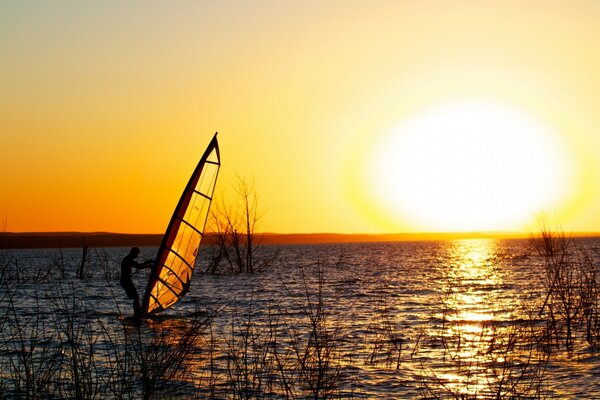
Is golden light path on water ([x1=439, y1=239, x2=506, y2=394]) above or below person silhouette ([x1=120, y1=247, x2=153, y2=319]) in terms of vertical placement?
below

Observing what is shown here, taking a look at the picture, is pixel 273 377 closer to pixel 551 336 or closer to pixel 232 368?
pixel 232 368

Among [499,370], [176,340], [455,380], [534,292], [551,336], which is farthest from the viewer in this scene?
[534,292]

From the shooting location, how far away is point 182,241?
19.3 meters

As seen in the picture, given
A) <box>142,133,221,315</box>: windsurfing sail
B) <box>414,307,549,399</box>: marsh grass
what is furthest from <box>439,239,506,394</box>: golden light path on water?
<box>142,133,221,315</box>: windsurfing sail

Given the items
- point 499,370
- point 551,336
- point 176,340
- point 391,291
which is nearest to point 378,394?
point 499,370

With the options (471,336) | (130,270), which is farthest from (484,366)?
(130,270)

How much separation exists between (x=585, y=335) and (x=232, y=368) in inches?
316

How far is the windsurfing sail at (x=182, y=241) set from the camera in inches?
714

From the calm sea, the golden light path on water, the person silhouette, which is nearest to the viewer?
the calm sea

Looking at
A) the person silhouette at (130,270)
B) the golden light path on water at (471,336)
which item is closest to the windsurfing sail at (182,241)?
the person silhouette at (130,270)

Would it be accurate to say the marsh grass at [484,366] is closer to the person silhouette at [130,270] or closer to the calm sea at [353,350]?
→ the calm sea at [353,350]

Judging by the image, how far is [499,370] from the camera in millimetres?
11773

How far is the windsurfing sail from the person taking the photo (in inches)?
714

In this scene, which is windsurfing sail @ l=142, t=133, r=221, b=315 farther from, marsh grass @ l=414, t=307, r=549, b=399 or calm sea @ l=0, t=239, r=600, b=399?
marsh grass @ l=414, t=307, r=549, b=399
